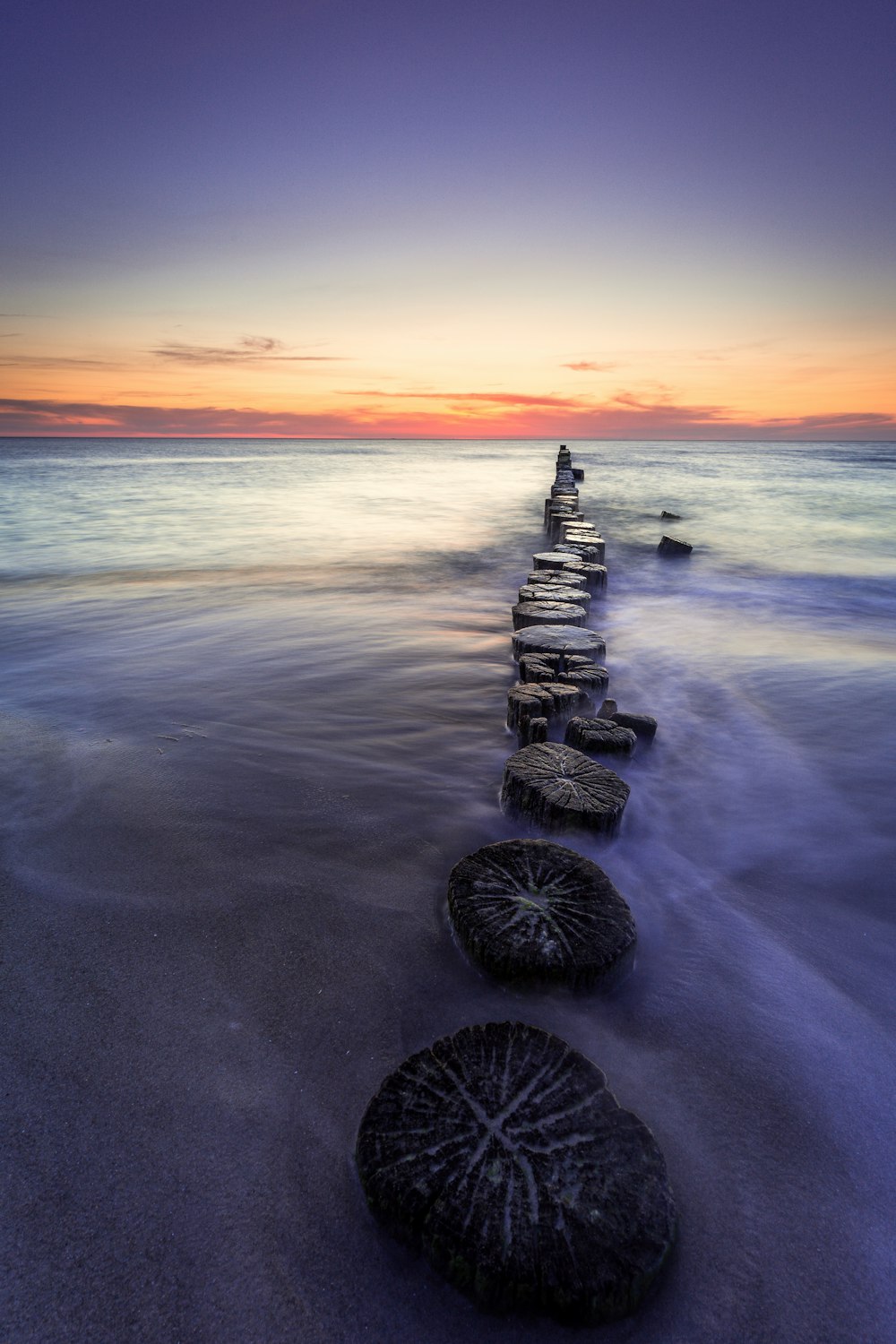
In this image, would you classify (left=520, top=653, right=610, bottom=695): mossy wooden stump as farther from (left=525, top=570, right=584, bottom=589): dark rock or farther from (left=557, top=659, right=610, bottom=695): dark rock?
(left=525, top=570, right=584, bottom=589): dark rock

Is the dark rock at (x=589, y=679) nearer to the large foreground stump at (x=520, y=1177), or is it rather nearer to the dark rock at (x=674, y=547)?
the large foreground stump at (x=520, y=1177)

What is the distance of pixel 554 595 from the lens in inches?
214

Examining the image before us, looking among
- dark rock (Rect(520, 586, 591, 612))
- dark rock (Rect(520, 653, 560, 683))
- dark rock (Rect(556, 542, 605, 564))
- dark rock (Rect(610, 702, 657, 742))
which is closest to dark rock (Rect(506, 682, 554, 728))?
dark rock (Rect(520, 653, 560, 683))

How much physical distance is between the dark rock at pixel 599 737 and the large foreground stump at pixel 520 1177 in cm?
181

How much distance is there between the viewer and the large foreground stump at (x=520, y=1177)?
Answer: 3.93 feet

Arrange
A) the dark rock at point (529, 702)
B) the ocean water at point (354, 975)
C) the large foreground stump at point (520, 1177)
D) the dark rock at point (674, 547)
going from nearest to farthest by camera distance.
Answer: the large foreground stump at point (520, 1177), the ocean water at point (354, 975), the dark rock at point (529, 702), the dark rock at point (674, 547)

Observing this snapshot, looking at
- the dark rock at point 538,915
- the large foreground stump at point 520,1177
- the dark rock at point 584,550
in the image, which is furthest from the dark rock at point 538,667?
the dark rock at point 584,550

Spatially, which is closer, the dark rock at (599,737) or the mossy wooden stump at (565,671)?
the dark rock at (599,737)

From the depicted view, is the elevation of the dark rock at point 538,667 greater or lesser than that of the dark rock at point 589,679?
greater

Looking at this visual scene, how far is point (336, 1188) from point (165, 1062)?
0.59 metres

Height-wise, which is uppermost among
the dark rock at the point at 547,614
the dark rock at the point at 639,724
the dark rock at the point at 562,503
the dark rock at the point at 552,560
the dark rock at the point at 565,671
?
the dark rock at the point at 562,503

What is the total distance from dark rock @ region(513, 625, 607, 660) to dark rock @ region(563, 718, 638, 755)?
3.40 ft

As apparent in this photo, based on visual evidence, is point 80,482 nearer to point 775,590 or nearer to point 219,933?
point 775,590

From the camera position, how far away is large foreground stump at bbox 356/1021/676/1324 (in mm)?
1197
